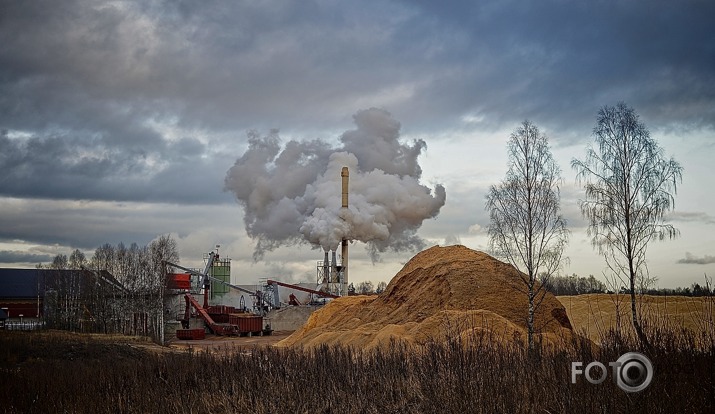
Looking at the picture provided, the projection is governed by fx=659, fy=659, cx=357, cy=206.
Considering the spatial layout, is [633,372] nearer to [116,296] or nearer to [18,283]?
[116,296]

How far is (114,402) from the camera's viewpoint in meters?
16.1

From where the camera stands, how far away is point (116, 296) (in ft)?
203

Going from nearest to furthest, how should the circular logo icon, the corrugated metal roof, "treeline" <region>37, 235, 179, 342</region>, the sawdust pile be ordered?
1. the circular logo icon
2. the sawdust pile
3. "treeline" <region>37, 235, 179, 342</region>
4. the corrugated metal roof

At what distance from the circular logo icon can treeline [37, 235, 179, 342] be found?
4284 centimetres

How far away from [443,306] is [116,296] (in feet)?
141

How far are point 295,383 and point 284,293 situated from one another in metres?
64.7

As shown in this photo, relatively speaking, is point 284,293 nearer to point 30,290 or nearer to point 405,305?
point 30,290

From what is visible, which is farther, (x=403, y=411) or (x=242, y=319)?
(x=242, y=319)

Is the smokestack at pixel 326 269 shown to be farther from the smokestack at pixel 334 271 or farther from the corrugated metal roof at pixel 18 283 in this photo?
the corrugated metal roof at pixel 18 283

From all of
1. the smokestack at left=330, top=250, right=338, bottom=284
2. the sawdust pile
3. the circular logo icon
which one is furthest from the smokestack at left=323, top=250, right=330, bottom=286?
the circular logo icon

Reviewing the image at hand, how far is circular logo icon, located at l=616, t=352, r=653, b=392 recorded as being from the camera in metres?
10.0

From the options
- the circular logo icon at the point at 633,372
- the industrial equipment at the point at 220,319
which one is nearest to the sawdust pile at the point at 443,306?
the circular logo icon at the point at 633,372

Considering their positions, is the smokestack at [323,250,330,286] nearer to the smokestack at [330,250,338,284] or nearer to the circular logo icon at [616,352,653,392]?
the smokestack at [330,250,338,284]

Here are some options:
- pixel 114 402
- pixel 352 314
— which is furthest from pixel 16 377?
pixel 352 314
